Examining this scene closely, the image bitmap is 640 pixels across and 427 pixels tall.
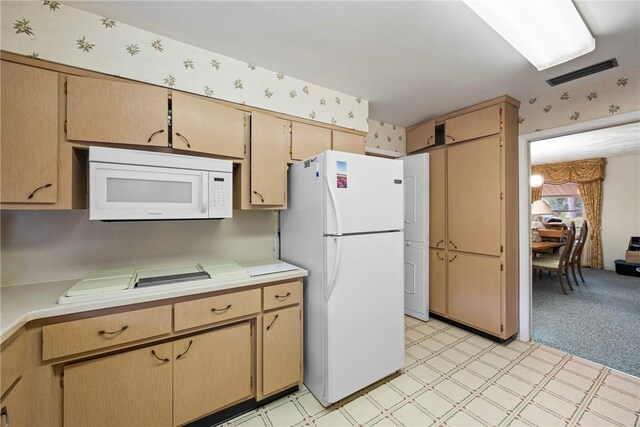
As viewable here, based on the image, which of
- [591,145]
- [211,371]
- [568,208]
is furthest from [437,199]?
[568,208]

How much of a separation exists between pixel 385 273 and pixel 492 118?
1949 mm

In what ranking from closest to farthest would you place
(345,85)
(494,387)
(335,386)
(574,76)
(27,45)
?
1. (27,45)
2. (335,386)
3. (494,387)
4. (574,76)
5. (345,85)

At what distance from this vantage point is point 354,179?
182 centimetres

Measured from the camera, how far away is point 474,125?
277 centimetres

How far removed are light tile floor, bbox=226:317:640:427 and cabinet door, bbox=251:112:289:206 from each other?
4.75ft

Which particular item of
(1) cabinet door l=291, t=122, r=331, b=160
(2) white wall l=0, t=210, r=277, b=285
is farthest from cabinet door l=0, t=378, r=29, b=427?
(1) cabinet door l=291, t=122, r=331, b=160

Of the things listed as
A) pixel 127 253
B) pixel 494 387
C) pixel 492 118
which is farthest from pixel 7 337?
pixel 492 118

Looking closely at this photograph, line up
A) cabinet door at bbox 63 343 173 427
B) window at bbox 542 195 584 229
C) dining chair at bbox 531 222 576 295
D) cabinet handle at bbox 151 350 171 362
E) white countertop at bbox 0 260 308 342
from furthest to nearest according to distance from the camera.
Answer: window at bbox 542 195 584 229 < dining chair at bbox 531 222 576 295 < cabinet handle at bbox 151 350 171 362 < cabinet door at bbox 63 343 173 427 < white countertop at bbox 0 260 308 342

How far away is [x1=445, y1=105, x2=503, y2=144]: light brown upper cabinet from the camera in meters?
2.61

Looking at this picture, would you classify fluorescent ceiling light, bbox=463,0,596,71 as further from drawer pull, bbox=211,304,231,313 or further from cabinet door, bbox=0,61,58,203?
cabinet door, bbox=0,61,58,203

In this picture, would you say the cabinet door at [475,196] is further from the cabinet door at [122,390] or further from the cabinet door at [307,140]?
the cabinet door at [122,390]

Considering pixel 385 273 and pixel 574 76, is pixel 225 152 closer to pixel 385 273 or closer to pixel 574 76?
pixel 385 273

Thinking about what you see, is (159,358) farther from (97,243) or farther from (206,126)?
(206,126)

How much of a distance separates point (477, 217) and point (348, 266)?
174 centimetres
